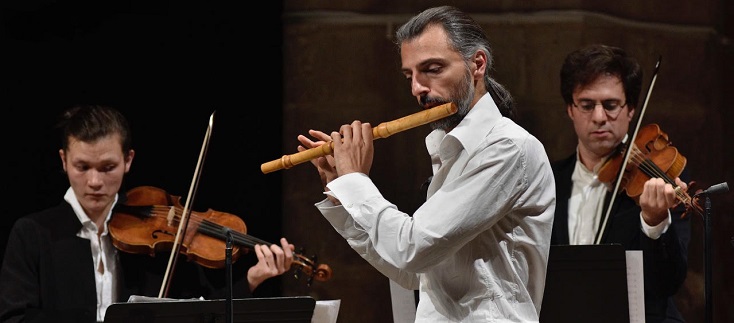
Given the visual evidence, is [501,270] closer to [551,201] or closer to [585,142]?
[551,201]

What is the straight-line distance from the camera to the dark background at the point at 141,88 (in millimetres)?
4375

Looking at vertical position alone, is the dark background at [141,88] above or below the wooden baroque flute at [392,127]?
above

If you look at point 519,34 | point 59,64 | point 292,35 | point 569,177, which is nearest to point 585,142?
point 569,177

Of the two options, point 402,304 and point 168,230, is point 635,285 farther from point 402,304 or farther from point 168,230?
point 168,230

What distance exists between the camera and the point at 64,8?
4387mm

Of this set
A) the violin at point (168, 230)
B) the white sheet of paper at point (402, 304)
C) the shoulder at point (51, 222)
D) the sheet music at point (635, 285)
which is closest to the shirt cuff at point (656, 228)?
the sheet music at point (635, 285)

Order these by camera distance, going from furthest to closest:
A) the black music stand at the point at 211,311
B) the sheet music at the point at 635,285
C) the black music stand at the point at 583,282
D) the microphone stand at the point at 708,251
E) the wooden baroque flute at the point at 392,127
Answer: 1. the sheet music at the point at 635,285
2. the black music stand at the point at 583,282
3. the microphone stand at the point at 708,251
4. the black music stand at the point at 211,311
5. the wooden baroque flute at the point at 392,127

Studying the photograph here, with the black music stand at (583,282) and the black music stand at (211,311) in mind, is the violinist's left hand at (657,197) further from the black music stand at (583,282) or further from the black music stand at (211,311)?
the black music stand at (211,311)

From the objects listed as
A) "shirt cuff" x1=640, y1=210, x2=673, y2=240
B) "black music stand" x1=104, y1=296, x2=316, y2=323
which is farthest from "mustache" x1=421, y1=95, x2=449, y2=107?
"shirt cuff" x1=640, y1=210, x2=673, y2=240

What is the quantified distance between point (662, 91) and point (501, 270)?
7.95 feet

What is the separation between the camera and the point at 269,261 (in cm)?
394

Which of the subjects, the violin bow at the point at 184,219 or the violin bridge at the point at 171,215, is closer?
the violin bow at the point at 184,219

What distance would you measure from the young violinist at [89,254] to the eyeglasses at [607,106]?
45.8 inches

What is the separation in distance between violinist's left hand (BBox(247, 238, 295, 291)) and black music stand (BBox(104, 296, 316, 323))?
1.06 metres
